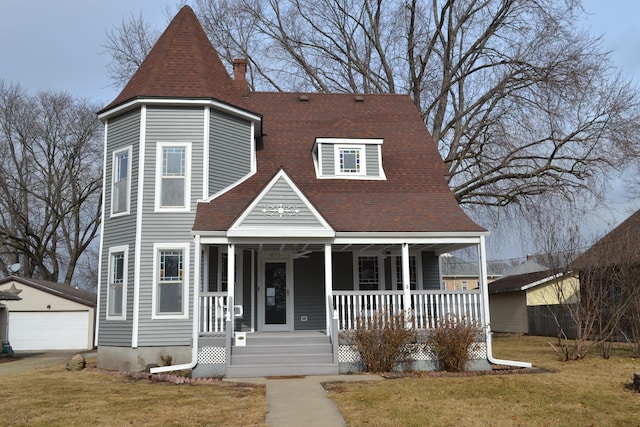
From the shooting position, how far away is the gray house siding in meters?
15.0

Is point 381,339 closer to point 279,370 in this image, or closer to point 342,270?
point 279,370

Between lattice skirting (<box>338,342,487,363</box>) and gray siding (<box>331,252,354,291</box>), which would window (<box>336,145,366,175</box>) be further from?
lattice skirting (<box>338,342,487,363</box>)

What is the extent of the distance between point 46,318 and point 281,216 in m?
22.1

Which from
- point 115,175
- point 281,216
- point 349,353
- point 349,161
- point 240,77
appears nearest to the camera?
point 349,353

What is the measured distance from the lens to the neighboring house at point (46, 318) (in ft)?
99.9

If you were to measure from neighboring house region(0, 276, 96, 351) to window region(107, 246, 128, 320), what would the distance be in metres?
16.6

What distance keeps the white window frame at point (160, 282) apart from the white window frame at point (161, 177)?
961 millimetres

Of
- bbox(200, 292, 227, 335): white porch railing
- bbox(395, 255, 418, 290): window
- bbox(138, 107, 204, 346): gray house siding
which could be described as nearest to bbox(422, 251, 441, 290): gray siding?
bbox(395, 255, 418, 290): window

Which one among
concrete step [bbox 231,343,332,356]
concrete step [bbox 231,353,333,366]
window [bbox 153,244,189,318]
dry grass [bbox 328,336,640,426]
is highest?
window [bbox 153,244,189,318]

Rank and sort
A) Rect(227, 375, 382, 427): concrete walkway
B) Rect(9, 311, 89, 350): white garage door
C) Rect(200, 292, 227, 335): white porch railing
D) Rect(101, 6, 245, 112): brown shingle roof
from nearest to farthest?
Rect(227, 375, 382, 427): concrete walkway, Rect(200, 292, 227, 335): white porch railing, Rect(101, 6, 245, 112): brown shingle roof, Rect(9, 311, 89, 350): white garage door

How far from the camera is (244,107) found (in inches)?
665

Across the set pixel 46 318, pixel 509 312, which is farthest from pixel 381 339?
pixel 46 318

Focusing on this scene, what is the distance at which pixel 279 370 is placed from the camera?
43.3 feet

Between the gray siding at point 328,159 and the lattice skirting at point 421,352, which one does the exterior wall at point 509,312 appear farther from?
the lattice skirting at point 421,352
